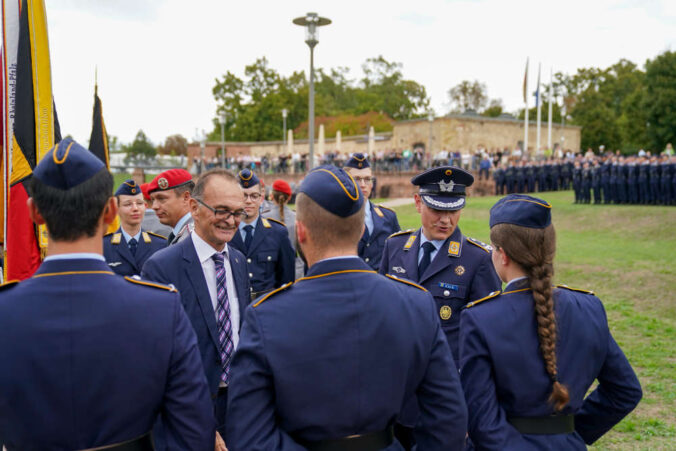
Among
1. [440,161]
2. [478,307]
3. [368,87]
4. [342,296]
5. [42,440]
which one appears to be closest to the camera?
[42,440]

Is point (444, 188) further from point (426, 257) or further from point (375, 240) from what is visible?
point (375, 240)

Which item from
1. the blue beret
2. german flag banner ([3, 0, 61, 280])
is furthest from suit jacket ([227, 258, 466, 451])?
the blue beret

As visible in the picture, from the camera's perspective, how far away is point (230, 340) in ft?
10.9

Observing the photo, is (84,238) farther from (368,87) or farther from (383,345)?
(368,87)

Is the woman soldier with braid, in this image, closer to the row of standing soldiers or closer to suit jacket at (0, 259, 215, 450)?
suit jacket at (0, 259, 215, 450)

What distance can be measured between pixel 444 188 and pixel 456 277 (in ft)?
2.21

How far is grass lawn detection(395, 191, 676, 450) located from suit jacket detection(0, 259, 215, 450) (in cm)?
452

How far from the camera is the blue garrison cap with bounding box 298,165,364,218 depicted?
2154mm

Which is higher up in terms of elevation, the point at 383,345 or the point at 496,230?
the point at 496,230

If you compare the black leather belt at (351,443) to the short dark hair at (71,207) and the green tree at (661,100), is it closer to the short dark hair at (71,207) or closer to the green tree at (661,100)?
the short dark hair at (71,207)

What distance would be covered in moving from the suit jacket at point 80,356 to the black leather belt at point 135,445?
0.06ft

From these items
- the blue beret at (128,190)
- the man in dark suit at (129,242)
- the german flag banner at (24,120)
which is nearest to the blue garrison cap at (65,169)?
the german flag banner at (24,120)

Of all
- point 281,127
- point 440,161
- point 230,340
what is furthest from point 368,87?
point 230,340

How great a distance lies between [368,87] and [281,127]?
2484 centimetres
